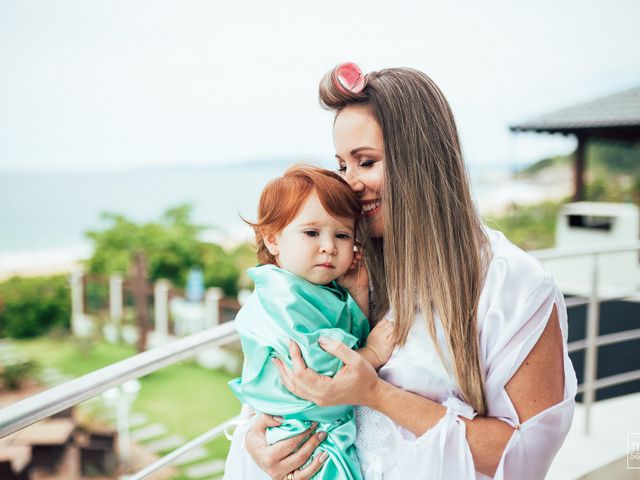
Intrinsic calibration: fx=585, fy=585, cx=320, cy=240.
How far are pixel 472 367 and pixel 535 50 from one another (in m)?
48.0

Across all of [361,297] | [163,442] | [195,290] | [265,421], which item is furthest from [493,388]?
[195,290]

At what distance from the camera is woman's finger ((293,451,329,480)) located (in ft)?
3.62

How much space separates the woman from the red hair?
0.06m

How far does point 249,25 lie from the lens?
52406mm

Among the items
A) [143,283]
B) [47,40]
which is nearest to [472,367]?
[143,283]

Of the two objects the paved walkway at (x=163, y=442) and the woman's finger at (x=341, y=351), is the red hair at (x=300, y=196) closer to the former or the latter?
the woman's finger at (x=341, y=351)

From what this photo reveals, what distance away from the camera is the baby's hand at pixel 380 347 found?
3.79 feet

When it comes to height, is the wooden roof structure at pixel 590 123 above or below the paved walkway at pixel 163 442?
above

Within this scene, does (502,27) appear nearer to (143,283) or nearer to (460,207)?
(143,283)

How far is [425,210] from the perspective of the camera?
1142 mm

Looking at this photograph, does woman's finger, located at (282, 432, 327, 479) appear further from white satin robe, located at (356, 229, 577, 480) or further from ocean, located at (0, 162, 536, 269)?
ocean, located at (0, 162, 536, 269)

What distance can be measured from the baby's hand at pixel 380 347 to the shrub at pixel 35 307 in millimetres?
17341

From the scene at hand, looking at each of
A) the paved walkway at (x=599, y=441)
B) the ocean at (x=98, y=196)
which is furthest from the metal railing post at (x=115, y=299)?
the ocean at (x=98, y=196)

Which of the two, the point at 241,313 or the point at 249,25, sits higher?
the point at 249,25
